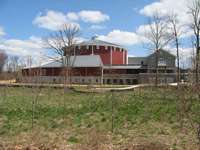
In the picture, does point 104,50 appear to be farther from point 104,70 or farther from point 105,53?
point 104,70

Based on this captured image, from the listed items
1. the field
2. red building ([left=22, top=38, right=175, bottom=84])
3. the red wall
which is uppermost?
the red wall

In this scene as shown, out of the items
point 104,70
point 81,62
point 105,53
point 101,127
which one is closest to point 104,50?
point 105,53

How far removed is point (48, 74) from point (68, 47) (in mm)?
8141

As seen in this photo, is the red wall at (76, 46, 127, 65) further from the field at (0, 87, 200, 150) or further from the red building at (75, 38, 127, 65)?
the field at (0, 87, 200, 150)

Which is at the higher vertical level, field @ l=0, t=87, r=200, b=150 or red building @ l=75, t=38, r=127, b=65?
red building @ l=75, t=38, r=127, b=65

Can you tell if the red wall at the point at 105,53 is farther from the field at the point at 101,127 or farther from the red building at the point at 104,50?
the field at the point at 101,127

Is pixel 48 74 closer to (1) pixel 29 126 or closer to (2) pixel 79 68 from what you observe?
(2) pixel 79 68

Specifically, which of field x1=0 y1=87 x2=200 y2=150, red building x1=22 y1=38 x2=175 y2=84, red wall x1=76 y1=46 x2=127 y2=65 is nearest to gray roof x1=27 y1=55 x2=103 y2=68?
red building x1=22 y1=38 x2=175 y2=84

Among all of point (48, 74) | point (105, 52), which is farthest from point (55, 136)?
point (105, 52)

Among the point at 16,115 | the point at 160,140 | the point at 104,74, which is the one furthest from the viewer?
the point at 104,74

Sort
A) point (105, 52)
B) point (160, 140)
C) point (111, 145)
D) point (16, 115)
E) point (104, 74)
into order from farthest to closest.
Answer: point (105, 52)
point (104, 74)
point (16, 115)
point (160, 140)
point (111, 145)

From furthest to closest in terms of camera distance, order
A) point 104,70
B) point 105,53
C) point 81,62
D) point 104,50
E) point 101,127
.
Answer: point 104,50, point 105,53, point 81,62, point 104,70, point 101,127

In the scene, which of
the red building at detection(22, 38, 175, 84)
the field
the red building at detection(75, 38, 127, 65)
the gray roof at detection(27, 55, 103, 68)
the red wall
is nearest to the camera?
the field

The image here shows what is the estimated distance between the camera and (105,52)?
252ft
